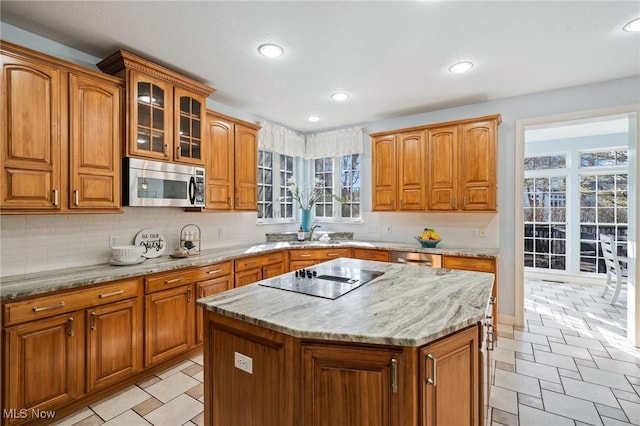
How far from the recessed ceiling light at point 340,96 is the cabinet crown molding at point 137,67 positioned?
153 cm

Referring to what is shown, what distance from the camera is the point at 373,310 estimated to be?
1.46 m

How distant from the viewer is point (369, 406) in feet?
3.89

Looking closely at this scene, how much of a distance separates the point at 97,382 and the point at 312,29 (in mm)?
2973

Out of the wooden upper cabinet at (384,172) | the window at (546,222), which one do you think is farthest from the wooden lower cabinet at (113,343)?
the window at (546,222)

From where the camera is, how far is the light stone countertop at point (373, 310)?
3.92ft

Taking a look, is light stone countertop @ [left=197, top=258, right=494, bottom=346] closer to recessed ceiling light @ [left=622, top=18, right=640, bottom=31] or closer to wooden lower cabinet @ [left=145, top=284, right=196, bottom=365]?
wooden lower cabinet @ [left=145, top=284, right=196, bottom=365]

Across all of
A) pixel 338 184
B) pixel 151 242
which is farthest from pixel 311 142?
pixel 151 242

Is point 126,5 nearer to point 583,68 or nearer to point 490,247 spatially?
point 583,68

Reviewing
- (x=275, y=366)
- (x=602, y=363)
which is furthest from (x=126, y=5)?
(x=602, y=363)

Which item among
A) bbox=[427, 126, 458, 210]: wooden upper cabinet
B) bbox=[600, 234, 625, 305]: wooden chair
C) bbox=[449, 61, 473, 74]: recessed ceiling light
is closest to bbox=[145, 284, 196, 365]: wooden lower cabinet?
bbox=[427, 126, 458, 210]: wooden upper cabinet

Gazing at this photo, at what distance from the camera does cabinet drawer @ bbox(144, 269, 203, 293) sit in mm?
2471

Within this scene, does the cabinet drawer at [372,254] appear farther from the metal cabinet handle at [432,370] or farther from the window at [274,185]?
the metal cabinet handle at [432,370]

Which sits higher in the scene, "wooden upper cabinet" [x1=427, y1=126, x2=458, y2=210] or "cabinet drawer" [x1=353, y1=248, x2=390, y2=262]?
"wooden upper cabinet" [x1=427, y1=126, x2=458, y2=210]

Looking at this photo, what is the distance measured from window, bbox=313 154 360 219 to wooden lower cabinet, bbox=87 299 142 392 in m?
3.17
